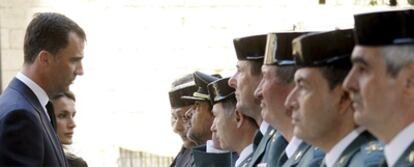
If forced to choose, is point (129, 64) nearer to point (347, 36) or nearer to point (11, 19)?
point (11, 19)

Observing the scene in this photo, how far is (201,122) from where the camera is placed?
20.7 feet

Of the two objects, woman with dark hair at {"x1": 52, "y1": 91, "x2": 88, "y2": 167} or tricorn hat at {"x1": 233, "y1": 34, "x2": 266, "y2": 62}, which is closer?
tricorn hat at {"x1": 233, "y1": 34, "x2": 266, "y2": 62}

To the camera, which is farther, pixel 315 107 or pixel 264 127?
pixel 264 127

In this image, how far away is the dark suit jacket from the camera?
15.0 feet

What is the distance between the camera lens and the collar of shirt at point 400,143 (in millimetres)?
3324

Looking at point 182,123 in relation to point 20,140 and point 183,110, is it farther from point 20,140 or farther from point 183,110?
point 20,140

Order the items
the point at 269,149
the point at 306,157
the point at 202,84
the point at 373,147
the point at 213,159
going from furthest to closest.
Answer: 1. the point at 202,84
2. the point at 213,159
3. the point at 269,149
4. the point at 306,157
5. the point at 373,147

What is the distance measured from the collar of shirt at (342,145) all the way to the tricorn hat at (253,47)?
1219 mm

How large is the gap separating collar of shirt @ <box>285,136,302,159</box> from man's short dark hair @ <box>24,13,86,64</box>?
103 cm

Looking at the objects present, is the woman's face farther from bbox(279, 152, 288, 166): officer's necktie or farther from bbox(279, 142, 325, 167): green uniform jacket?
bbox(279, 142, 325, 167): green uniform jacket

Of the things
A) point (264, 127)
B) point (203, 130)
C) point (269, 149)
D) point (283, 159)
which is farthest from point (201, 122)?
point (283, 159)

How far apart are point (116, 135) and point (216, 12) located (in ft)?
4.57

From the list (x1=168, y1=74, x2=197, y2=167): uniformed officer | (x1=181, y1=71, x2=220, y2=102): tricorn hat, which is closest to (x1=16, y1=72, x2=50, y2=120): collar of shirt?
(x1=181, y1=71, x2=220, y2=102): tricorn hat

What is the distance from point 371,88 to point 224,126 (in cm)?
204
